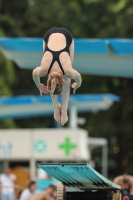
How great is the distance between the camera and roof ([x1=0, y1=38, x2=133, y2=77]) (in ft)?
53.9

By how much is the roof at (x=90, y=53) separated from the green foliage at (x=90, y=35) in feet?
56.3

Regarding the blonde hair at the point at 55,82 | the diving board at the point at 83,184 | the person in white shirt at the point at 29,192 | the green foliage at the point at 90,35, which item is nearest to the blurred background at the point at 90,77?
the green foliage at the point at 90,35

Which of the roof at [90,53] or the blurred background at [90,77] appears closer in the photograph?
the roof at [90,53]

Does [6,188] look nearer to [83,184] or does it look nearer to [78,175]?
[83,184]

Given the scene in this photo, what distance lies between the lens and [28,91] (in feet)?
132

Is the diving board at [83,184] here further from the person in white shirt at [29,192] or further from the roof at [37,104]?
the roof at [37,104]

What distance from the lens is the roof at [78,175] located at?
1038cm

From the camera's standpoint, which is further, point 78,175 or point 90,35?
point 90,35

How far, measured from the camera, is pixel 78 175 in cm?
1089

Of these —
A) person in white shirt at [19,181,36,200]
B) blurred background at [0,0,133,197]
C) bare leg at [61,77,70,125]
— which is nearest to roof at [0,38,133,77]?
person in white shirt at [19,181,36,200]

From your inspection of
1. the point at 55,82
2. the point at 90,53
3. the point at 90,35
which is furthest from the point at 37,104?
the point at 55,82

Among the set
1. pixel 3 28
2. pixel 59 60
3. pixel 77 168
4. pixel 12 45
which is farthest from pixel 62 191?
pixel 3 28

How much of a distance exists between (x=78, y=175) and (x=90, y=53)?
20.6 ft

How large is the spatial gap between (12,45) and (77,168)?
7424mm
